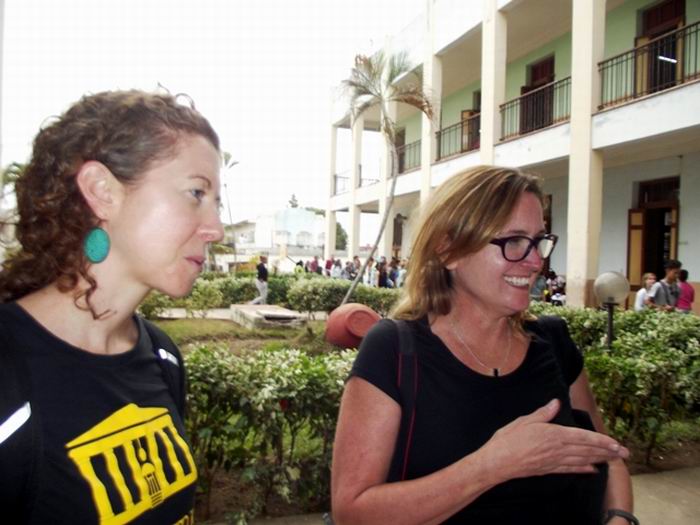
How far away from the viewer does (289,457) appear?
3379 mm

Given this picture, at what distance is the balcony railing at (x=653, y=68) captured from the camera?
10492mm

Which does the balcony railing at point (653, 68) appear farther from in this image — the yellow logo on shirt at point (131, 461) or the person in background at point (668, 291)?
the yellow logo on shirt at point (131, 461)

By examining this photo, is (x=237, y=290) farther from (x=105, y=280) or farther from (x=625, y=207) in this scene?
(x=105, y=280)

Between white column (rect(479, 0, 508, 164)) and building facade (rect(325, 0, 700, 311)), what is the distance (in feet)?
0.09

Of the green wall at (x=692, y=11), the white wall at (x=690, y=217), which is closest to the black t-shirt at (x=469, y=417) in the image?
the white wall at (x=690, y=217)

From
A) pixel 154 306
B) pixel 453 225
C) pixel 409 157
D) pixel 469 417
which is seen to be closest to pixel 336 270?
pixel 409 157

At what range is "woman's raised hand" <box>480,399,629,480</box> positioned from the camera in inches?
59.8

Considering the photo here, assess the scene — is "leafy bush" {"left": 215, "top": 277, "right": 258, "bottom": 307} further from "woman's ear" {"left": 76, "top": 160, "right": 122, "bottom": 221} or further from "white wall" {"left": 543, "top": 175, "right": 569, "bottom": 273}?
"woman's ear" {"left": 76, "top": 160, "right": 122, "bottom": 221}

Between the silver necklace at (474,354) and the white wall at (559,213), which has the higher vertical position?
the white wall at (559,213)

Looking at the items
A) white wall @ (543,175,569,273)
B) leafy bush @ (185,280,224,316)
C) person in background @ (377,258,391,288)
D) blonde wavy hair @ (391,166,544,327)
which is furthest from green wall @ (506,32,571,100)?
blonde wavy hair @ (391,166,544,327)

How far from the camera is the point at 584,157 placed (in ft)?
36.4

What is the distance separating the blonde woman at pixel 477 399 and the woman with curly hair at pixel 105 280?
53 centimetres

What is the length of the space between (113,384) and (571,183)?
37.7 ft

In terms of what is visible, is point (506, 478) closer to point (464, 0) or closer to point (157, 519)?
point (157, 519)
